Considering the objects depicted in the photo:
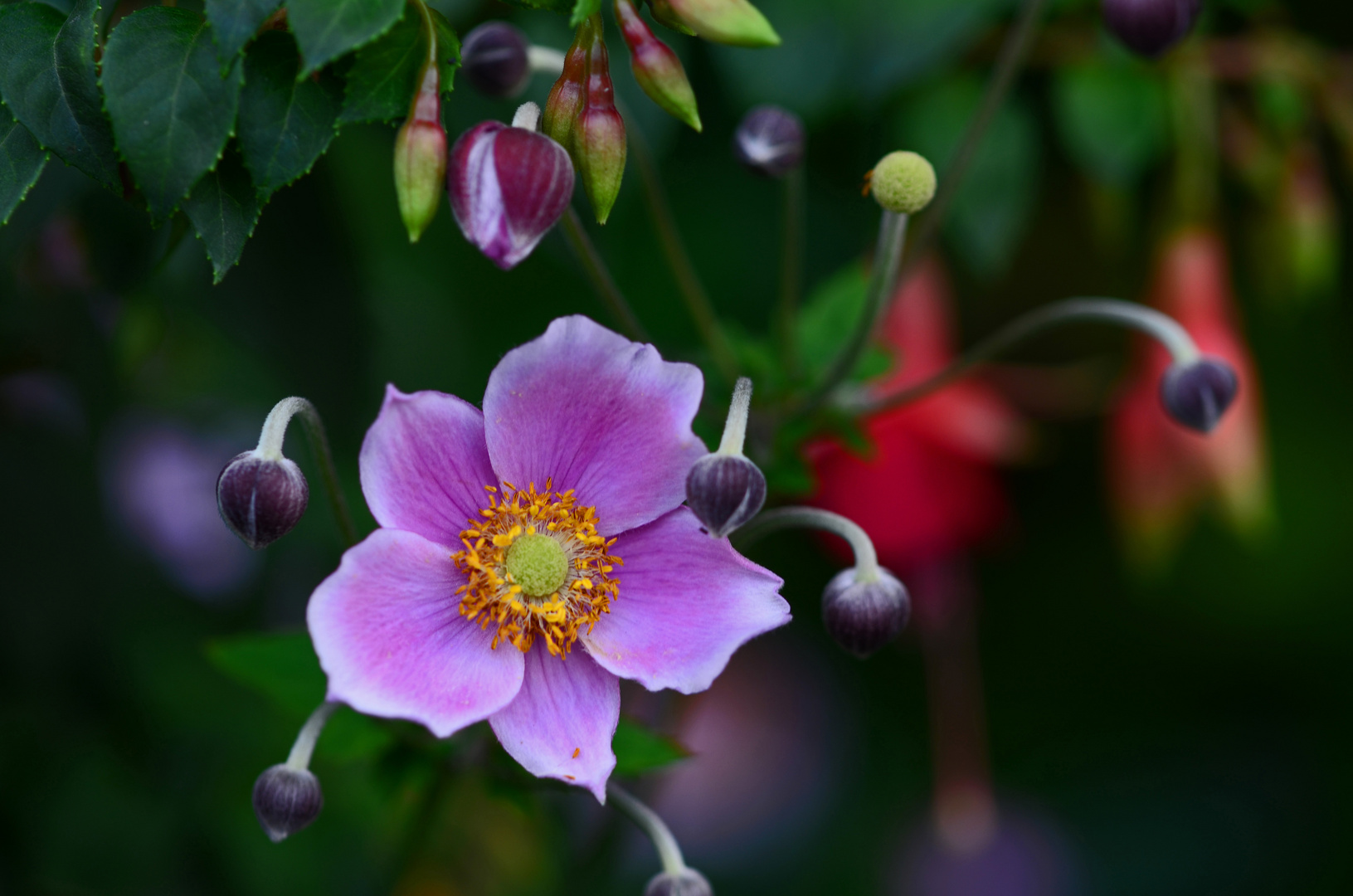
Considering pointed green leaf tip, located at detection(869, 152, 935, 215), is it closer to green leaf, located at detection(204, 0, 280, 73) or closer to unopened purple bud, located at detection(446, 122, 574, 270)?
unopened purple bud, located at detection(446, 122, 574, 270)

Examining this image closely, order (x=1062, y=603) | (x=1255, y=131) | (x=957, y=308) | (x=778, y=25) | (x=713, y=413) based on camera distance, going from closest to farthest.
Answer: (x=713, y=413) < (x=778, y=25) < (x=1255, y=131) < (x=957, y=308) < (x=1062, y=603)

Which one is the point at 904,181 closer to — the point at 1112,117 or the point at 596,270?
the point at 596,270

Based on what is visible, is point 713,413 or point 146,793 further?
point 146,793

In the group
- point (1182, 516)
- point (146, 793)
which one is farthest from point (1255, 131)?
point (146, 793)

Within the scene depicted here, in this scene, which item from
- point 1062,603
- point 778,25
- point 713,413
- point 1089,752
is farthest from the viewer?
point 1089,752

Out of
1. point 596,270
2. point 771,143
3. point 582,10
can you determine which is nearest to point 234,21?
point 582,10

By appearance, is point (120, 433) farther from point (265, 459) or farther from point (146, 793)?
point (265, 459)

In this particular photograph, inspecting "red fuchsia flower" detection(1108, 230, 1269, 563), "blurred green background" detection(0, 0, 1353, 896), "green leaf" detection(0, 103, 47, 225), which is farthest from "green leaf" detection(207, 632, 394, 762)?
"red fuchsia flower" detection(1108, 230, 1269, 563)
